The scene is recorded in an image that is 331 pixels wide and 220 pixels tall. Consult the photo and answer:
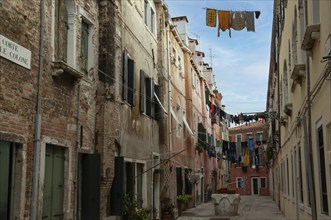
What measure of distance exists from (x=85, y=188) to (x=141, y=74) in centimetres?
635

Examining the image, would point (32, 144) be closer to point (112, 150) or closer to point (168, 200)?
point (112, 150)

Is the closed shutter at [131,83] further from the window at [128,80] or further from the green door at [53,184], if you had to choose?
the green door at [53,184]

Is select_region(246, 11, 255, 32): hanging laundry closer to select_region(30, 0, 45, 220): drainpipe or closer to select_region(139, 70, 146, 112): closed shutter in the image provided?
select_region(139, 70, 146, 112): closed shutter

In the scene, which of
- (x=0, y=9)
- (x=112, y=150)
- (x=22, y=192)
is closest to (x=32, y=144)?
(x=22, y=192)

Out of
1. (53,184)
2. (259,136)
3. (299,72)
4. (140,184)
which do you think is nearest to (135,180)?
(140,184)

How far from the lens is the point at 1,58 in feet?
23.1

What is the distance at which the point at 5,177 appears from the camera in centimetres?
718

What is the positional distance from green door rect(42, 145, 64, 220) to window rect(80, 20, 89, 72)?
2.33 metres

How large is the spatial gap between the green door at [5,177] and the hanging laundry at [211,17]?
947 cm

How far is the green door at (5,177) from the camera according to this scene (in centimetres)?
708

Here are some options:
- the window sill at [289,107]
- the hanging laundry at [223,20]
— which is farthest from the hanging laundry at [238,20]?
the window sill at [289,107]

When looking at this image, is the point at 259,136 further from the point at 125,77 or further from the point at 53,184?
the point at 53,184

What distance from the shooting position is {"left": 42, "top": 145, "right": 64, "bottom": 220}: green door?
855 centimetres

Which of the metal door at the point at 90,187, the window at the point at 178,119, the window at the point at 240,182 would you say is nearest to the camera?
the metal door at the point at 90,187
